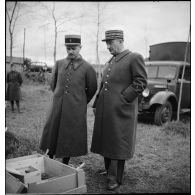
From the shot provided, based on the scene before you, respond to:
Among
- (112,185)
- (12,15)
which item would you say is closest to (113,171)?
(112,185)

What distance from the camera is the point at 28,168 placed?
310 cm

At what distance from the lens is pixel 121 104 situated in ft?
10.7

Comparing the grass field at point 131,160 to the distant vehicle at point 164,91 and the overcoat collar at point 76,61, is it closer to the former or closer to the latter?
the overcoat collar at point 76,61

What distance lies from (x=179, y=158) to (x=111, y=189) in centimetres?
188

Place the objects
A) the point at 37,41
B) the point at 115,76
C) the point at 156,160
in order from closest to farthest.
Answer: the point at 115,76 < the point at 37,41 < the point at 156,160

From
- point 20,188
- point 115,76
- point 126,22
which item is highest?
point 126,22

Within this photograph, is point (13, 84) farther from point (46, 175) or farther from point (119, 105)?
point (119, 105)

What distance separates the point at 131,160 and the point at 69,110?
162 centimetres

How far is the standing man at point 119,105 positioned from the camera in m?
A: 3.25

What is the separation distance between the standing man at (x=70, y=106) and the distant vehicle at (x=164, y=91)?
3.54 m

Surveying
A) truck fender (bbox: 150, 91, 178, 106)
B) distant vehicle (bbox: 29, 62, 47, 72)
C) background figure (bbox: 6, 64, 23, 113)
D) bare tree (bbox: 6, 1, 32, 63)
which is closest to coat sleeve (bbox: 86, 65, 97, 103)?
distant vehicle (bbox: 29, 62, 47, 72)

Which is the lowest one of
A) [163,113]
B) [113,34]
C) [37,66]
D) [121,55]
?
[163,113]
